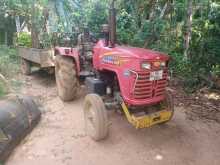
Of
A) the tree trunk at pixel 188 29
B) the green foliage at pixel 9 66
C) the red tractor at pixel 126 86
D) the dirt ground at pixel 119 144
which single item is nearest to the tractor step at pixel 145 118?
the red tractor at pixel 126 86

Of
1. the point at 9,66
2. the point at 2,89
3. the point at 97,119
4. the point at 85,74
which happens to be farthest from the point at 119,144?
the point at 9,66

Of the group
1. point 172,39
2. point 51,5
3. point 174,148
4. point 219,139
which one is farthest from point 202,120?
point 51,5

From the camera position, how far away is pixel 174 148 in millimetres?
4359

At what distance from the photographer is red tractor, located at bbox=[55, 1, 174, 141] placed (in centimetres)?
415

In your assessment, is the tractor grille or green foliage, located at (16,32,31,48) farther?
green foliage, located at (16,32,31,48)

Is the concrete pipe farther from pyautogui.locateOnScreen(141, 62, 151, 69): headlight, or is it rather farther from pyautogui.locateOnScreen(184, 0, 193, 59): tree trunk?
pyautogui.locateOnScreen(184, 0, 193, 59): tree trunk

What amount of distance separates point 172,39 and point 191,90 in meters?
2.77

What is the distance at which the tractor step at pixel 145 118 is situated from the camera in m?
4.18

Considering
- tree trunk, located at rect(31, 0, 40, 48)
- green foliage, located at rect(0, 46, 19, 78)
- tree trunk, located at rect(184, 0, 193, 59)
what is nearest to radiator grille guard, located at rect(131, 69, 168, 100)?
tree trunk, located at rect(184, 0, 193, 59)

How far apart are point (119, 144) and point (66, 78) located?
5.75ft

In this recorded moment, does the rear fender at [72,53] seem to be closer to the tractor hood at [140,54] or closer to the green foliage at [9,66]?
the tractor hood at [140,54]

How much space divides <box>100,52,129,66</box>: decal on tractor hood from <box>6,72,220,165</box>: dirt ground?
1.07 meters

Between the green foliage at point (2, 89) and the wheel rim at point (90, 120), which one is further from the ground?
the green foliage at point (2, 89)

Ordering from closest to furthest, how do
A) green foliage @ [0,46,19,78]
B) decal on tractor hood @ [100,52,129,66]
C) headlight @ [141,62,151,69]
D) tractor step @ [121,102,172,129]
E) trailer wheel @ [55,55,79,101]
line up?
headlight @ [141,62,151,69] → tractor step @ [121,102,172,129] → decal on tractor hood @ [100,52,129,66] → trailer wheel @ [55,55,79,101] → green foliage @ [0,46,19,78]
